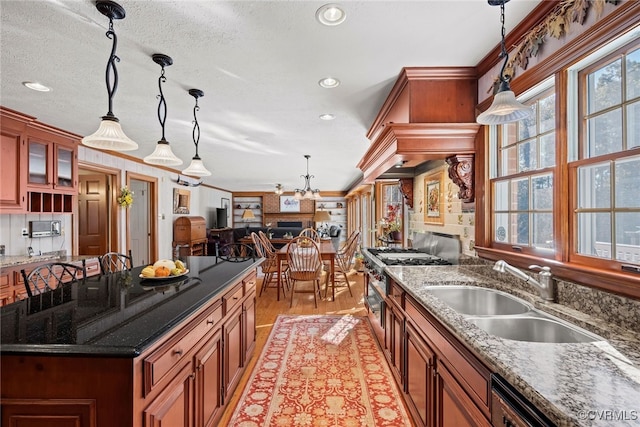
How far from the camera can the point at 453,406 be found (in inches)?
47.0

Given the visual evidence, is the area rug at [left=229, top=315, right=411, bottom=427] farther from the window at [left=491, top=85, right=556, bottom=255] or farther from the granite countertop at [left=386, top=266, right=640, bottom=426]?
the window at [left=491, top=85, right=556, bottom=255]

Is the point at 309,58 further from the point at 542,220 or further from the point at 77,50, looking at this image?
the point at 542,220

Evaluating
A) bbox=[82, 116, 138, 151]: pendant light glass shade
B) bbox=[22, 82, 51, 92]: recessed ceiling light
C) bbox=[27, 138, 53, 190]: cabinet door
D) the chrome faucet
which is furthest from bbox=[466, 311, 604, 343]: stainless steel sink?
bbox=[27, 138, 53, 190]: cabinet door

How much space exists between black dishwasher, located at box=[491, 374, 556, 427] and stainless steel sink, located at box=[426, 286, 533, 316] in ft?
2.92

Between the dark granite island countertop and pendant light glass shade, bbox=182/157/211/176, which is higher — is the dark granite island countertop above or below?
below

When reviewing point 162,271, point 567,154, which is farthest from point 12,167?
point 567,154

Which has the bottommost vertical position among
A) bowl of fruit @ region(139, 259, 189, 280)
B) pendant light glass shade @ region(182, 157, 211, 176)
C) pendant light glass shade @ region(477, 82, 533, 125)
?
bowl of fruit @ region(139, 259, 189, 280)

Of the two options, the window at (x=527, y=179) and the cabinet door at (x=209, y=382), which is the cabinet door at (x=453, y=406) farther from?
the cabinet door at (x=209, y=382)

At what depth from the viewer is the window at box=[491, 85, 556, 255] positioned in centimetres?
161

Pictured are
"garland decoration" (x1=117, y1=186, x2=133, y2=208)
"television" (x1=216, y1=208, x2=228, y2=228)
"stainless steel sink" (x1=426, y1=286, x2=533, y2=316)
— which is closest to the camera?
"stainless steel sink" (x1=426, y1=286, x2=533, y2=316)

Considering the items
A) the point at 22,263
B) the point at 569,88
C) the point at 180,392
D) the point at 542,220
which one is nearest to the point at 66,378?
the point at 180,392

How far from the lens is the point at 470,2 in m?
1.40

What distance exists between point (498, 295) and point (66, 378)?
2040 millimetres

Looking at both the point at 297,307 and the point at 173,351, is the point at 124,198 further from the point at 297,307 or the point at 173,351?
the point at 173,351
